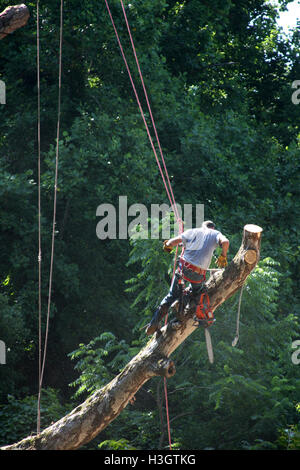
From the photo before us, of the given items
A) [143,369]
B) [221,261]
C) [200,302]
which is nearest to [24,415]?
[143,369]

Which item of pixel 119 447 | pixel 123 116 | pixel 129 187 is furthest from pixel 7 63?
pixel 119 447

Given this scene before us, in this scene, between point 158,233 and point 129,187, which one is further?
point 129,187

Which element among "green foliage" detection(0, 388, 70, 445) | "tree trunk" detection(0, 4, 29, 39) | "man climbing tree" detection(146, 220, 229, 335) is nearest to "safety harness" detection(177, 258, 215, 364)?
"man climbing tree" detection(146, 220, 229, 335)

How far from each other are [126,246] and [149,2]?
17.6ft

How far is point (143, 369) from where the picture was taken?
8195 millimetres

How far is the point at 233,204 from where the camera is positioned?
16.1 m

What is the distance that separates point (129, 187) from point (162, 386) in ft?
15.0

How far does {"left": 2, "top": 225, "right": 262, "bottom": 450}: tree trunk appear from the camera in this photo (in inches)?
296

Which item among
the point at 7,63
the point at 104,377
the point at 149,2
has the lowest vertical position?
the point at 104,377

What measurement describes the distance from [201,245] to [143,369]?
65.3 inches

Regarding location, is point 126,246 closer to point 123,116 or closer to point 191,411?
point 123,116

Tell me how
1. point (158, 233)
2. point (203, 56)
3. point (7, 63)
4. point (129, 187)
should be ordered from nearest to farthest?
point (158, 233)
point (129, 187)
point (7, 63)
point (203, 56)

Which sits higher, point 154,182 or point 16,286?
point 154,182
